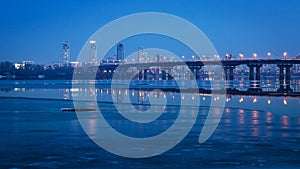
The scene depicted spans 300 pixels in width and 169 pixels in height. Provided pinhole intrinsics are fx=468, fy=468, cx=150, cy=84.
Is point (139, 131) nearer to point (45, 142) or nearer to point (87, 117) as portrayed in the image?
point (45, 142)

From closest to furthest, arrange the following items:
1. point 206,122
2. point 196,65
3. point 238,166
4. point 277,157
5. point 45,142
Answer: point 238,166
point 277,157
point 45,142
point 206,122
point 196,65

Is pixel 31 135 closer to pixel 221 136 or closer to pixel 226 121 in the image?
pixel 221 136

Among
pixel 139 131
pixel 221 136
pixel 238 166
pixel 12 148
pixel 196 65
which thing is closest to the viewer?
pixel 238 166

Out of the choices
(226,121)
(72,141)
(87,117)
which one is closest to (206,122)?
(226,121)

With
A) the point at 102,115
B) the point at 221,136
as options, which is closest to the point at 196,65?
the point at 102,115

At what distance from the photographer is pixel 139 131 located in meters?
17.4

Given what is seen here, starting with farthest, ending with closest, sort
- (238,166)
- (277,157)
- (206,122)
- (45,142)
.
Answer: (206,122) → (45,142) → (277,157) → (238,166)

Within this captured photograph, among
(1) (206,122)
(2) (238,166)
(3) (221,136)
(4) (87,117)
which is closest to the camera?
(2) (238,166)

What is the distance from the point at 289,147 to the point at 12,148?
26.1 ft

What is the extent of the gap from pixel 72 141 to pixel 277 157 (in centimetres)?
633

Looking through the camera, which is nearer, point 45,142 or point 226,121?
point 45,142

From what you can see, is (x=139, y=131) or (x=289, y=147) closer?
(x=289, y=147)

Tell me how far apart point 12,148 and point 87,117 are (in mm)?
9320

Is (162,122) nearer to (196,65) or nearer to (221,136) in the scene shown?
(221,136)
